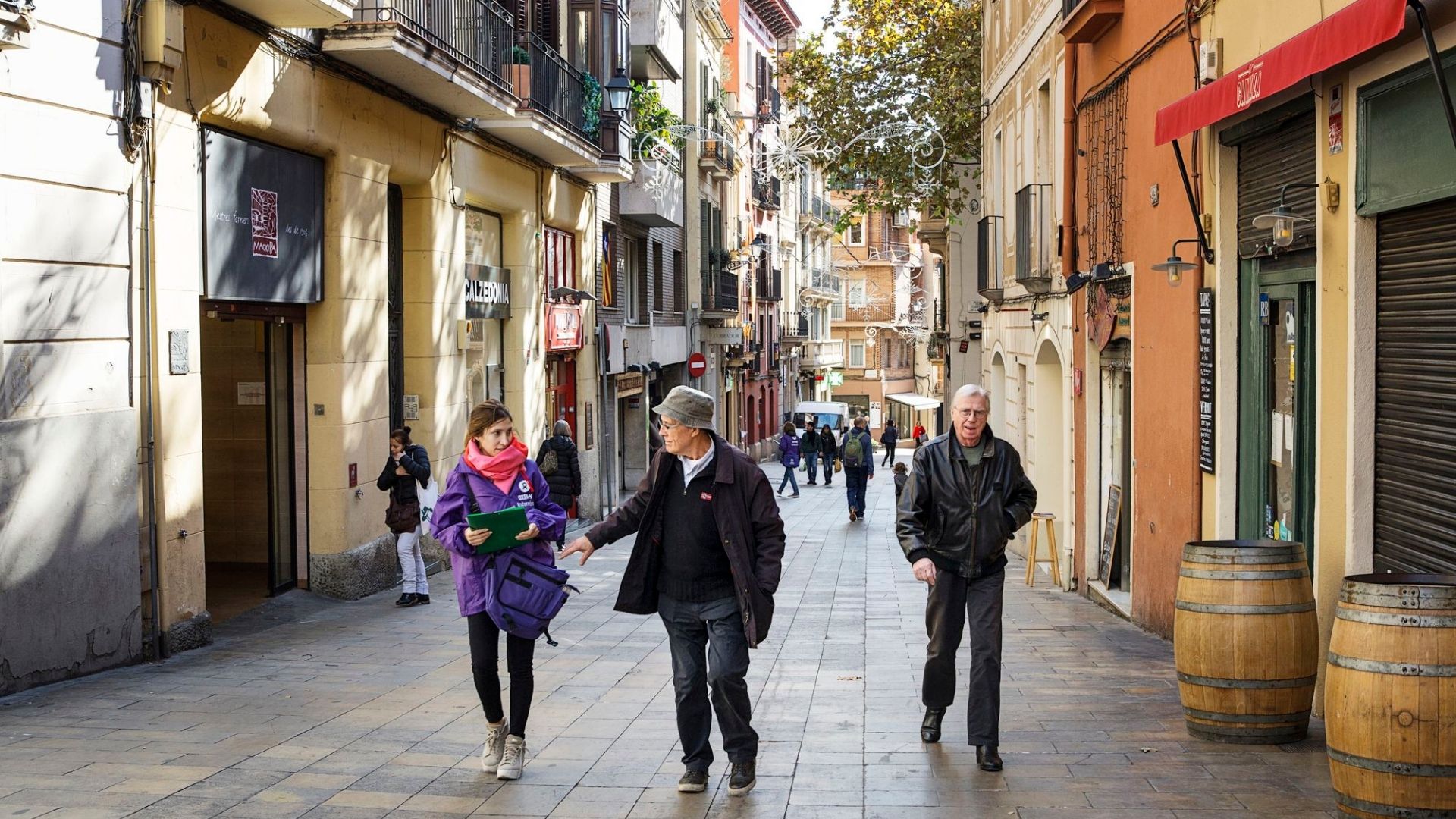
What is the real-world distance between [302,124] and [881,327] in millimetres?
66738

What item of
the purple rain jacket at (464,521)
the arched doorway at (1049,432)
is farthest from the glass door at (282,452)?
the arched doorway at (1049,432)

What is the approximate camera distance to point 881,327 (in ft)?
258

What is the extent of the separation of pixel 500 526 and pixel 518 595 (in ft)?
1.03

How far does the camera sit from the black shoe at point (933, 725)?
24.0 ft

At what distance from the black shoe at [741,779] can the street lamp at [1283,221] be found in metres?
4.18

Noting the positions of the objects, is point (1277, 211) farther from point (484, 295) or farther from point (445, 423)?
point (484, 295)

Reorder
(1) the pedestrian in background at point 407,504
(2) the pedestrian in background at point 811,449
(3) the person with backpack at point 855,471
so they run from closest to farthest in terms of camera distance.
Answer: (1) the pedestrian in background at point 407,504
(3) the person with backpack at point 855,471
(2) the pedestrian in background at point 811,449

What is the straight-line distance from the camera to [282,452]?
1382 cm

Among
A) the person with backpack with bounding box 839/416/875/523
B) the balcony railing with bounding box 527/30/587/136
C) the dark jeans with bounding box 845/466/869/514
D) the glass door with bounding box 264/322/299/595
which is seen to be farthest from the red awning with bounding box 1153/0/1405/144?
the dark jeans with bounding box 845/466/869/514

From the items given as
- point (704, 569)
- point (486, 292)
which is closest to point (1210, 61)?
point (704, 569)

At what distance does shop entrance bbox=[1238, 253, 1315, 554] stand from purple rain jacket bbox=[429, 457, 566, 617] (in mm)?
4264

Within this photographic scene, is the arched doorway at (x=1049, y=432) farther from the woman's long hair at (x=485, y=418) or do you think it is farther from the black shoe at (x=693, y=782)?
the black shoe at (x=693, y=782)

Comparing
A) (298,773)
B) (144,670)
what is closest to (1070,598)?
(144,670)

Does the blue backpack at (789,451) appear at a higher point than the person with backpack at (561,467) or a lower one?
lower
